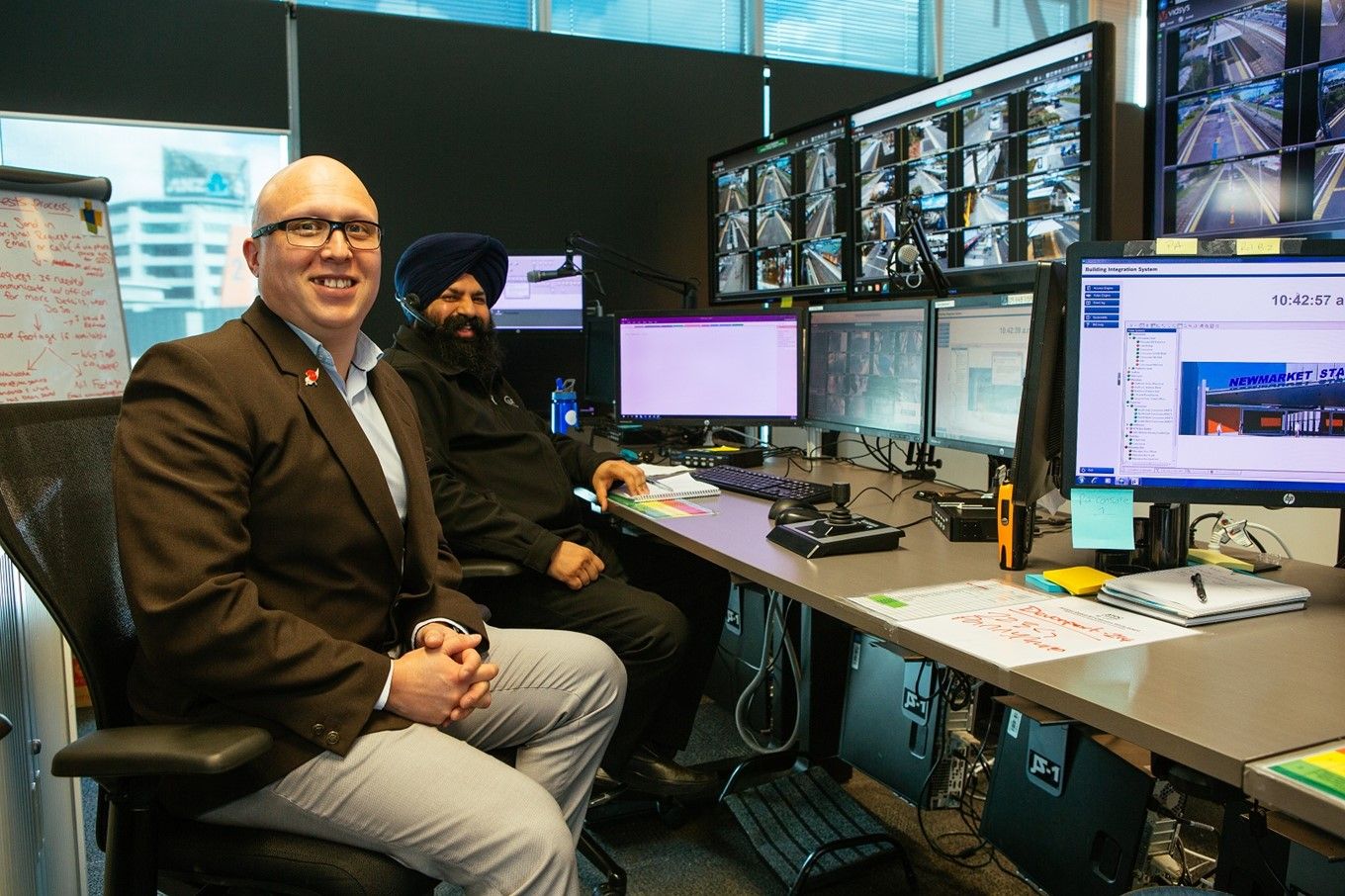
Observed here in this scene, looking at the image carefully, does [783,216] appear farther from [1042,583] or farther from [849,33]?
[849,33]

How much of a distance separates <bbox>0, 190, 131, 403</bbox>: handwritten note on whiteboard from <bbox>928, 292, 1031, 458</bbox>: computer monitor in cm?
196

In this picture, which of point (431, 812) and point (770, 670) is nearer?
point (431, 812)

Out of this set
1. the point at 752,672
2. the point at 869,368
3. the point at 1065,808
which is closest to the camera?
the point at 1065,808

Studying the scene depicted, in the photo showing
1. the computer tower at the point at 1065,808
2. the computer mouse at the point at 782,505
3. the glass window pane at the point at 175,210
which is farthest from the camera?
the glass window pane at the point at 175,210

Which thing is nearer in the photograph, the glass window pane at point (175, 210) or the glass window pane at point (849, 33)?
the glass window pane at point (175, 210)

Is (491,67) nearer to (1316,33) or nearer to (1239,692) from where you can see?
(1316,33)

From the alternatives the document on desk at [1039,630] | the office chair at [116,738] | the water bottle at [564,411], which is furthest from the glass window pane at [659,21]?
the document on desk at [1039,630]

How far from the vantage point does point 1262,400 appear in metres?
1.42

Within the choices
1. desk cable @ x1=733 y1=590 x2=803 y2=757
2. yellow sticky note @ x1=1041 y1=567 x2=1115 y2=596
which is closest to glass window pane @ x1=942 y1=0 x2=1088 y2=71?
desk cable @ x1=733 y1=590 x2=803 y2=757

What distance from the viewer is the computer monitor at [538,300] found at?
13.9ft

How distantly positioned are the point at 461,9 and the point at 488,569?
3.49m

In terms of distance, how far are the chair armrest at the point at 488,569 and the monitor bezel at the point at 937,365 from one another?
1.04 meters

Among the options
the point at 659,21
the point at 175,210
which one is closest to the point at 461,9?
the point at 659,21

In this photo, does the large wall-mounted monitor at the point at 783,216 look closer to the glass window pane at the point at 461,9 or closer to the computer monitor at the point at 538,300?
the computer monitor at the point at 538,300
